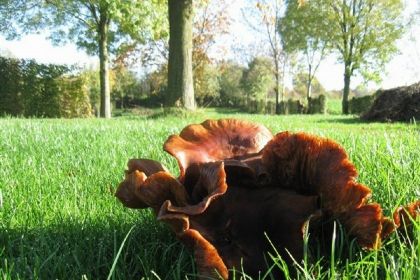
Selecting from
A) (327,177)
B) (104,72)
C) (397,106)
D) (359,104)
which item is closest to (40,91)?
(104,72)

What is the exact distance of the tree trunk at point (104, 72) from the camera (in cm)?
2547

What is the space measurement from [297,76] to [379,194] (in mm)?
58567

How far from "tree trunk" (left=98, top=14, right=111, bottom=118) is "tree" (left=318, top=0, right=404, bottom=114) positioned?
74.0 feet

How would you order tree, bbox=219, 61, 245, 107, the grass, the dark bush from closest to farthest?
the grass → the dark bush → tree, bbox=219, 61, 245, 107

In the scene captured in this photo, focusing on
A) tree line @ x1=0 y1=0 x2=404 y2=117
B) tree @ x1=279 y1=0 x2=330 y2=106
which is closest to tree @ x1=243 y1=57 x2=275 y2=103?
tree line @ x1=0 y1=0 x2=404 y2=117

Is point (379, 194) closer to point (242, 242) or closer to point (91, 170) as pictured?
point (242, 242)

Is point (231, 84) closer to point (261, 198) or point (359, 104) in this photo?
point (359, 104)

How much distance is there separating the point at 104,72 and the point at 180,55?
501 inches

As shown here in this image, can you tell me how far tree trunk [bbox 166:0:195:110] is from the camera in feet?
46.8

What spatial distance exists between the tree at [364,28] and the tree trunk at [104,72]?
74.0 feet

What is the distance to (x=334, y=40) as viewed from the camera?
41.9m

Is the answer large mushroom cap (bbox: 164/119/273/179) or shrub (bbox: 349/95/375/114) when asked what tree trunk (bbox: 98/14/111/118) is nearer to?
shrub (bbox: 349/95/375/114)

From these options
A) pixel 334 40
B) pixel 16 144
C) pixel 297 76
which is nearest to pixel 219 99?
pixel 297 76

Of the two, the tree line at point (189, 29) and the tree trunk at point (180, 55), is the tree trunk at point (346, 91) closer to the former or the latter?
the tree line at point (189, 29)
